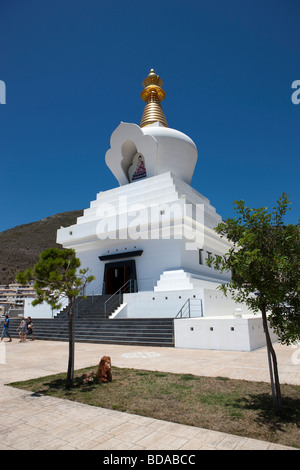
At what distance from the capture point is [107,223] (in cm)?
2111

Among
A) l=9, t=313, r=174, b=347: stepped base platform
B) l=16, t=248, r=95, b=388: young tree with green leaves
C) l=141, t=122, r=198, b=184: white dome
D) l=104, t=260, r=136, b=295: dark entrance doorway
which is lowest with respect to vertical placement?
l=9, t=313, r=174, b=347: stepped base platform

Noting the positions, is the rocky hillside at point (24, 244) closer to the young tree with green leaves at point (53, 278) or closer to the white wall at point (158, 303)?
the white wall at point (158, 303)

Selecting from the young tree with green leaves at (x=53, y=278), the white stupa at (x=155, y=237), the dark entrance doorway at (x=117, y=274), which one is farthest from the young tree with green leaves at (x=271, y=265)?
the dark entrance doorway at (x=117, y=274)

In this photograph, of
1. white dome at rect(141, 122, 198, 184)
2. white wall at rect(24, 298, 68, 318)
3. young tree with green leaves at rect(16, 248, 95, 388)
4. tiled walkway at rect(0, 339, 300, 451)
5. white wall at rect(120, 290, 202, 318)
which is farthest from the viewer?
white dome at rect(141, 122, 198, 184)

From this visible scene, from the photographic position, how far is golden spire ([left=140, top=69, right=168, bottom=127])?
2752cm

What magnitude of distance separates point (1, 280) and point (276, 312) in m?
82.0

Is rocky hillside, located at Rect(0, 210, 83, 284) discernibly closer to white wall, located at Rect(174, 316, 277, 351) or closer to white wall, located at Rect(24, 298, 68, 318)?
white wall, located at Rect(24, 298, 68, 318)

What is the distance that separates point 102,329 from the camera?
15.5 m

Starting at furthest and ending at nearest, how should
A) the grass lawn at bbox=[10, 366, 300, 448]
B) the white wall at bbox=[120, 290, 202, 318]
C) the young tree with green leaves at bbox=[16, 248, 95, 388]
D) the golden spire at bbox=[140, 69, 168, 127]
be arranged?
the golden spire at bbox=[140, 69, 168, 127], the white wall at bbox=[120, 290, 202, 318], the young tree with green leaves at bbox=[16, 248, 95, 388], the grass lawn at bbox=[10, 366, 300, 448]

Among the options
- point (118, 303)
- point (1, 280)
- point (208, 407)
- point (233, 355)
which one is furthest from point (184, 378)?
point (1, 280)

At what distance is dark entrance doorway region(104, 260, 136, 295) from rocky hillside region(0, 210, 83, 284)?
2441 inches

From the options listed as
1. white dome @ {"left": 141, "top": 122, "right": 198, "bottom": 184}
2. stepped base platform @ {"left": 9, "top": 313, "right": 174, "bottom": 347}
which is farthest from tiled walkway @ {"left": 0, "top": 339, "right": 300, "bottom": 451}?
white dome @ {"left": 141, "top": 122, "right": 198, "bottom": 184}

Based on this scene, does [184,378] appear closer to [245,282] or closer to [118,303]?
[245,282]

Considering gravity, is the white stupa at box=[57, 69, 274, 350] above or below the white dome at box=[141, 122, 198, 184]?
below
